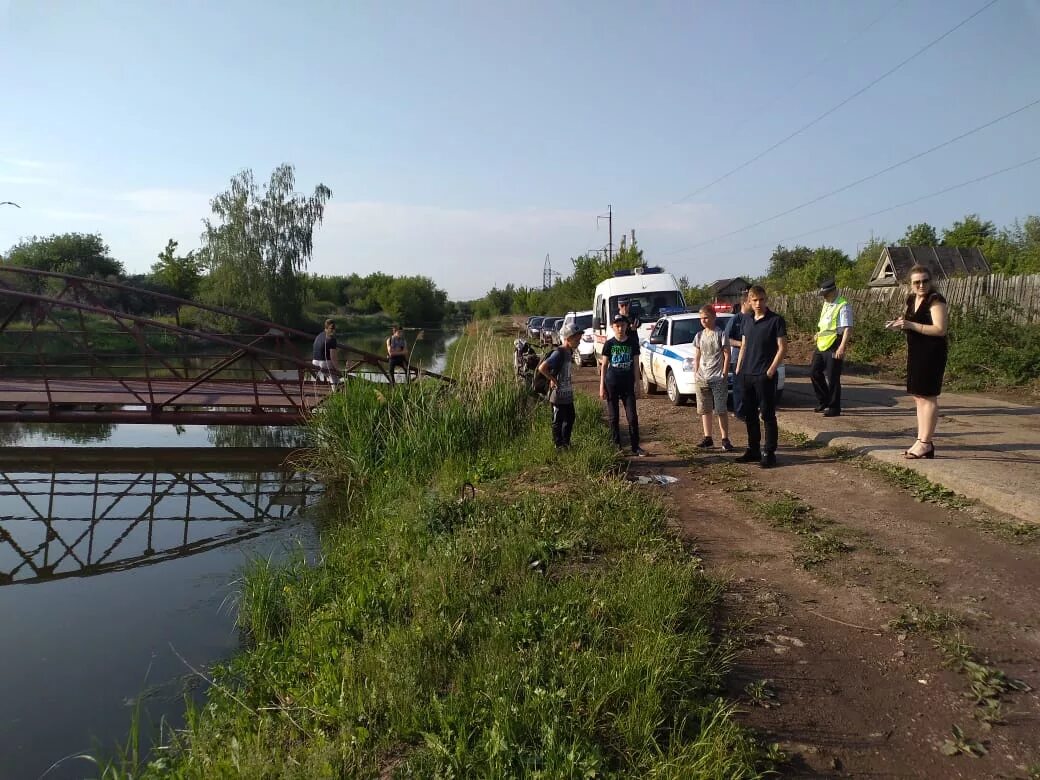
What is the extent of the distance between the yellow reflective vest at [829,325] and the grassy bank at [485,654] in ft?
13.9

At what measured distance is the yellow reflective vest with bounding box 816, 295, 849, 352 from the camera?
8734 mm

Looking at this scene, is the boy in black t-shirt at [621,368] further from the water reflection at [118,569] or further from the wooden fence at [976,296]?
the wooden fence at [976,296]

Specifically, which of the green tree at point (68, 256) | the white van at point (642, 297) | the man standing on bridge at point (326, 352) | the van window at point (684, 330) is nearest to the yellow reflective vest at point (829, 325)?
the van window at point (684, 330)

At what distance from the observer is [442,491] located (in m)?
6.70

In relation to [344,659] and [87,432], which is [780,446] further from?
[87,432]

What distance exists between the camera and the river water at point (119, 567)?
4.42 metres

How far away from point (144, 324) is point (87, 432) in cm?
593

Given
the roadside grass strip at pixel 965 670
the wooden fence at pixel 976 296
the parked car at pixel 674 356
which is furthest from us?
the wooden fence at pixel 976 296

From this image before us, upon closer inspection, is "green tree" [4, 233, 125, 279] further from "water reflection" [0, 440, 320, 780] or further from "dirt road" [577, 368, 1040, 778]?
"dirt road" [577, 368, 1040, 778]

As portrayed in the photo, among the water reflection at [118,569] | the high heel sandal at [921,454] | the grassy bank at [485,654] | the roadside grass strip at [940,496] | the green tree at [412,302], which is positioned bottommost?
the water reflection at [118,569]

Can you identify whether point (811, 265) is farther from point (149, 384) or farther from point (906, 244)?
point (149, 384)

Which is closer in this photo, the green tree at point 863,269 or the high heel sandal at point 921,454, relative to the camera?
the high heel sandal at point 921,454

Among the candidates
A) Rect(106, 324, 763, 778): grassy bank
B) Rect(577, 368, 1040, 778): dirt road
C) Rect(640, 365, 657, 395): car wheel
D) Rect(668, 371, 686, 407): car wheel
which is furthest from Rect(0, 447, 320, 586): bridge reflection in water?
Rect(640, 365, 657, 395): car wheel

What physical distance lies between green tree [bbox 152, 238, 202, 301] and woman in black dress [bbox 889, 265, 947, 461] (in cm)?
5369
